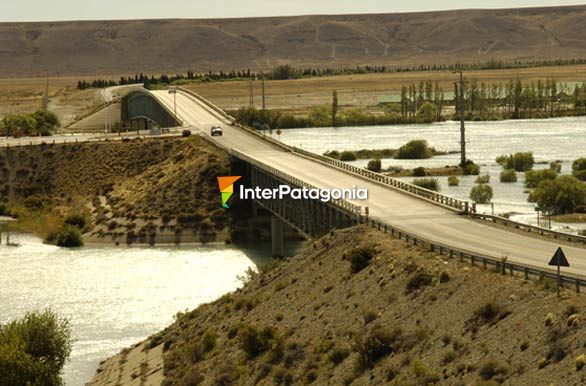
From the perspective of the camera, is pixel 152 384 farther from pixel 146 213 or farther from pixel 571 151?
pixel 571 151

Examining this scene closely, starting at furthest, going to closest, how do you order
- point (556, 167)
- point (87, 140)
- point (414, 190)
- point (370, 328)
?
point (87, 140)
point (556, 167)
point (414, 190)
point (370, 328)

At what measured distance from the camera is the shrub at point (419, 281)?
32250mm

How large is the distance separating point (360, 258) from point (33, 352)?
1026 cm

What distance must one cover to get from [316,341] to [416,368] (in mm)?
6228

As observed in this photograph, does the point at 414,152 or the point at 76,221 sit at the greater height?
the point at 414,152

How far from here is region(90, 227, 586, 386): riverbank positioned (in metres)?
25.8

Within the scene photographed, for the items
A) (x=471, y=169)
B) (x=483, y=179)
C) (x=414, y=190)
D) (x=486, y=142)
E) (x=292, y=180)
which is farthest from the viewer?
(x=486, y=142)

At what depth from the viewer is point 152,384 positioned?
3656 cm

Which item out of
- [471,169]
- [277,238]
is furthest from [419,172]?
[277,238]

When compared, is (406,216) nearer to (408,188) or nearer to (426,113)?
(408,188)

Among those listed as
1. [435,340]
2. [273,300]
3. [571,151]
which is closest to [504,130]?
[571,151]

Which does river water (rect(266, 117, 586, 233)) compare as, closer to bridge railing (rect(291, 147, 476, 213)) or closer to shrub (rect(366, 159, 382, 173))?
shrub (rect(366, 159, 382, 173))

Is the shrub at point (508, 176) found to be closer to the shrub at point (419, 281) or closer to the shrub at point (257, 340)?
the shrub at point (257, 340)

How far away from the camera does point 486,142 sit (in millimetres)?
118438
